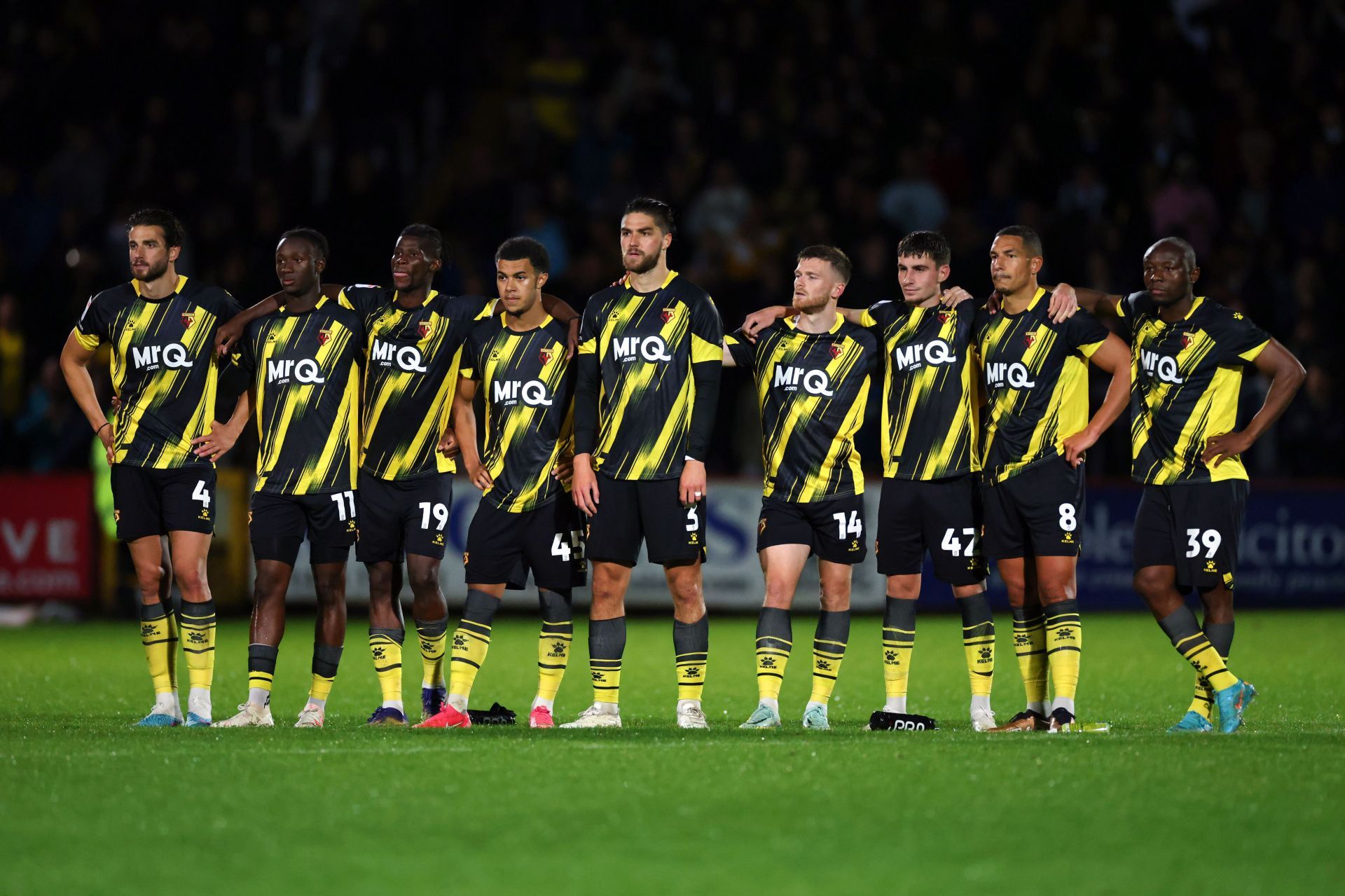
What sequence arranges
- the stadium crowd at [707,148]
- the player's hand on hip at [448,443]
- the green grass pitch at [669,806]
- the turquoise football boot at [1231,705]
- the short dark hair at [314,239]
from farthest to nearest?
the stadium crowd at [707,148] → the player's hand on hip at [448,443] → the short dark hair at [314,239] → the turquoise football boot at [1231,705] → the green grass pitch at [669,806]

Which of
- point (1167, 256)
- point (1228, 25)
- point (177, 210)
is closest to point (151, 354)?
point (1167, 256)

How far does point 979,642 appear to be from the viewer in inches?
357

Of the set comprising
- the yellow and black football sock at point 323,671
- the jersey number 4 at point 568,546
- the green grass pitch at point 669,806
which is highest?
the jersey number 4 at point 568,546

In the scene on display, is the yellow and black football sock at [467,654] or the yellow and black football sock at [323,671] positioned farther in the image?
the yellow and black football sock at [323,671]

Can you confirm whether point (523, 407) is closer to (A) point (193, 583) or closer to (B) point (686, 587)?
(B) point (686, 587)

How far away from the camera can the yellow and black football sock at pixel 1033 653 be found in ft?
30.0

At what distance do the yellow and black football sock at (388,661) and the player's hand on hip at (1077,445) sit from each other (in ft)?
11.3

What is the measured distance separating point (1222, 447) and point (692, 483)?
2633 mm

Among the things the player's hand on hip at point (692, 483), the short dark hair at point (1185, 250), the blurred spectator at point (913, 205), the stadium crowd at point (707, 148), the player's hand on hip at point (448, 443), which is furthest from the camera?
the blurred spectator at point (913, 205)

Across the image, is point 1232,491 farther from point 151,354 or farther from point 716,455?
point 716,455

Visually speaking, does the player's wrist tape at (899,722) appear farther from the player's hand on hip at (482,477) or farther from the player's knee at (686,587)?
the player's hand on hip at (482,477)

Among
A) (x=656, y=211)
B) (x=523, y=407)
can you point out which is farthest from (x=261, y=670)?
(x=656, y=211)

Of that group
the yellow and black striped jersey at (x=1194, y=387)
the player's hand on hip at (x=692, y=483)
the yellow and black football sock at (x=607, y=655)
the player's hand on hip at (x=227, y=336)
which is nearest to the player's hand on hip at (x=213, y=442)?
the player's hand on hip at (x=227, y=336)

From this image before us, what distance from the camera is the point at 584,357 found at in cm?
888
